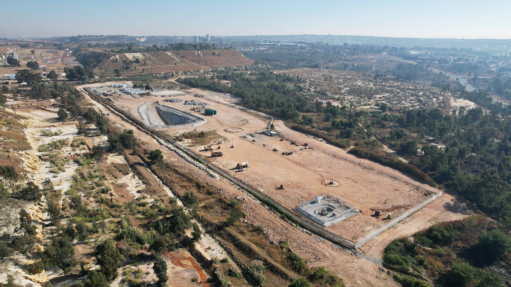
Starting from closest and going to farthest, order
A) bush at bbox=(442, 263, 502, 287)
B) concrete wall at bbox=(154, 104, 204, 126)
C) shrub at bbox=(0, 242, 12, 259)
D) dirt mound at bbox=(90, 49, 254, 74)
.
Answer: shrub at bbox=(0, 242, 12, 259), bush at bbox=(442, 263, 502, 287), concrete wall at bbox=(154, 104, 204, 126), dirt mound at bbox=(90, 49, 254, 74)

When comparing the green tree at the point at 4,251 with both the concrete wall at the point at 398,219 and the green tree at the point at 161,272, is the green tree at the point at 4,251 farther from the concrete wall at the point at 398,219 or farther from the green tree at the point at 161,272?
the concrete wall at the point at 398,219

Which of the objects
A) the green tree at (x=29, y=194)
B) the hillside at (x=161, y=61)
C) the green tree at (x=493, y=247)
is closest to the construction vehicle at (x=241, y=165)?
the green tree at (x=29, y=194)

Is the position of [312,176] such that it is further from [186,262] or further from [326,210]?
[186,262]

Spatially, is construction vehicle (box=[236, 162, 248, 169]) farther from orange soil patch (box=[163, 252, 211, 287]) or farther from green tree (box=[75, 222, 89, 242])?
green tree (box=[75, 222, 89, 242])

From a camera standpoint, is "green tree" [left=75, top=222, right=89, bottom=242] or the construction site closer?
"green tree" [left=75, top=222, right=89, bottom=242]

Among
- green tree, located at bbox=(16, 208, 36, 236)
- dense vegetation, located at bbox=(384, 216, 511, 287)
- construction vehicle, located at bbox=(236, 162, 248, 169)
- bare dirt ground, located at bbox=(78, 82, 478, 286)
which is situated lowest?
dense vegetation, located at bbox=(384, 216, 511, 287)

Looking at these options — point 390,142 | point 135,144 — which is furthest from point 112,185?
point 390,142

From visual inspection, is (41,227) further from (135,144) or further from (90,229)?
(135,144)

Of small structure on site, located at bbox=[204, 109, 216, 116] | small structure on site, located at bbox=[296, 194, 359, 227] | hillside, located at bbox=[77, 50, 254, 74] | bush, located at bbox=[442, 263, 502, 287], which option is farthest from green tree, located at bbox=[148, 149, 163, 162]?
hillside, located at bbox=[77, 50, 254, 74]

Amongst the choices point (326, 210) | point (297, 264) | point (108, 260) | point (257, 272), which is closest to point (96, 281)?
Result: point (108, 260)
